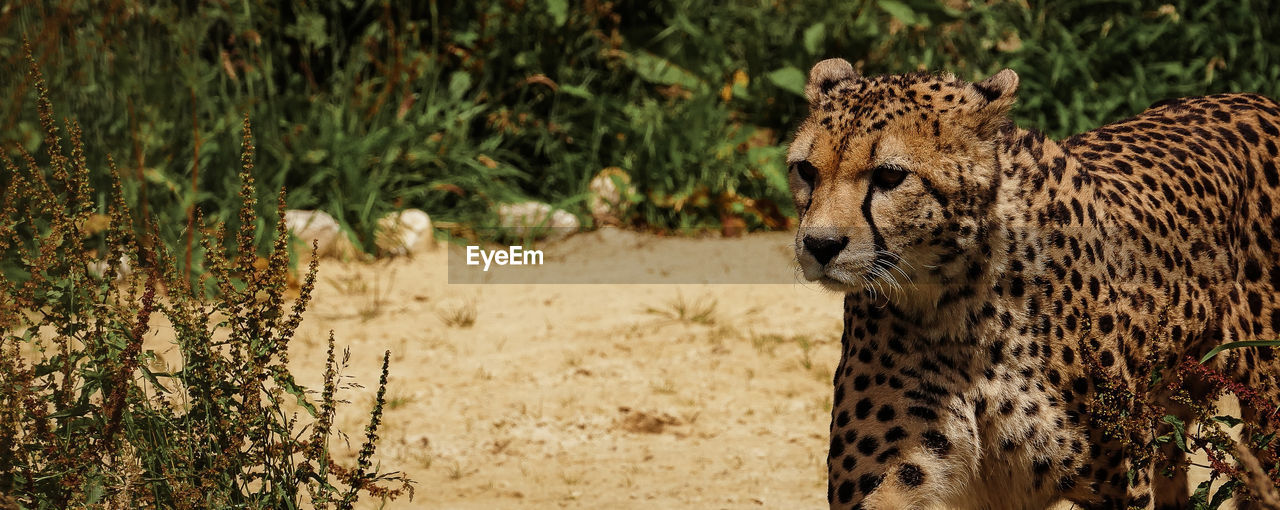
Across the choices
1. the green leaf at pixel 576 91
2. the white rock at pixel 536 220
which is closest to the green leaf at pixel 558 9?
the green leaf at pixel 576 91

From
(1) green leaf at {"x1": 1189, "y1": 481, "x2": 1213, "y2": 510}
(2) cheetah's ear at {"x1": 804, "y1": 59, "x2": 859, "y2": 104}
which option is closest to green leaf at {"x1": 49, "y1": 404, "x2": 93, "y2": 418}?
(2) cheetah's ear at {"x1": 804, "y1": 59, "x2": 859, "y2": 104}

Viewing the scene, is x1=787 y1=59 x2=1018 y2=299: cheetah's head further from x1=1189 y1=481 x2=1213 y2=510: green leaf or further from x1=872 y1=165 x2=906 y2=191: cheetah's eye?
x1=1189 y1=481 x2=1213 y2=510: green leaf

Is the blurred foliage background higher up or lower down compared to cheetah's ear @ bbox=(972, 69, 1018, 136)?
higher up

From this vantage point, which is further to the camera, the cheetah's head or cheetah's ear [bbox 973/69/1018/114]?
cheetah's ear [bbox 973/69/1018/114]

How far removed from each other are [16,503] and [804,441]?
2.46 meters

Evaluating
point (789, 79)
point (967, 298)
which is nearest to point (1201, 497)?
point (967, 298)

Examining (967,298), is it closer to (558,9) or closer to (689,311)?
(689,311)

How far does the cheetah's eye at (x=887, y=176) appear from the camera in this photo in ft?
8.67

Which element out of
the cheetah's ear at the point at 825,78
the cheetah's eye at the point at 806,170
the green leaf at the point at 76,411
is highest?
the cheetah's ear at the point at 825,78

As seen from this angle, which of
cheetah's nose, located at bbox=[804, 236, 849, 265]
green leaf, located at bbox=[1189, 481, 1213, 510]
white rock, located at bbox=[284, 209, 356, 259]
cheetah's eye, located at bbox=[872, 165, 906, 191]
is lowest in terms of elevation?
green leaf, located at bbox=[1189, 481, 1213, 510]

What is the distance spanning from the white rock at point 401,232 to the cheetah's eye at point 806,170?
11.6ft

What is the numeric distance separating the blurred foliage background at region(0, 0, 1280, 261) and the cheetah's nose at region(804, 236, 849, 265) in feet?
12.0

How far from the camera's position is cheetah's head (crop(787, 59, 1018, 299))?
2617mm

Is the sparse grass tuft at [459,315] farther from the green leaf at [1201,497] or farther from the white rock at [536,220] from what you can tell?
the green leaf at [1201,497]
